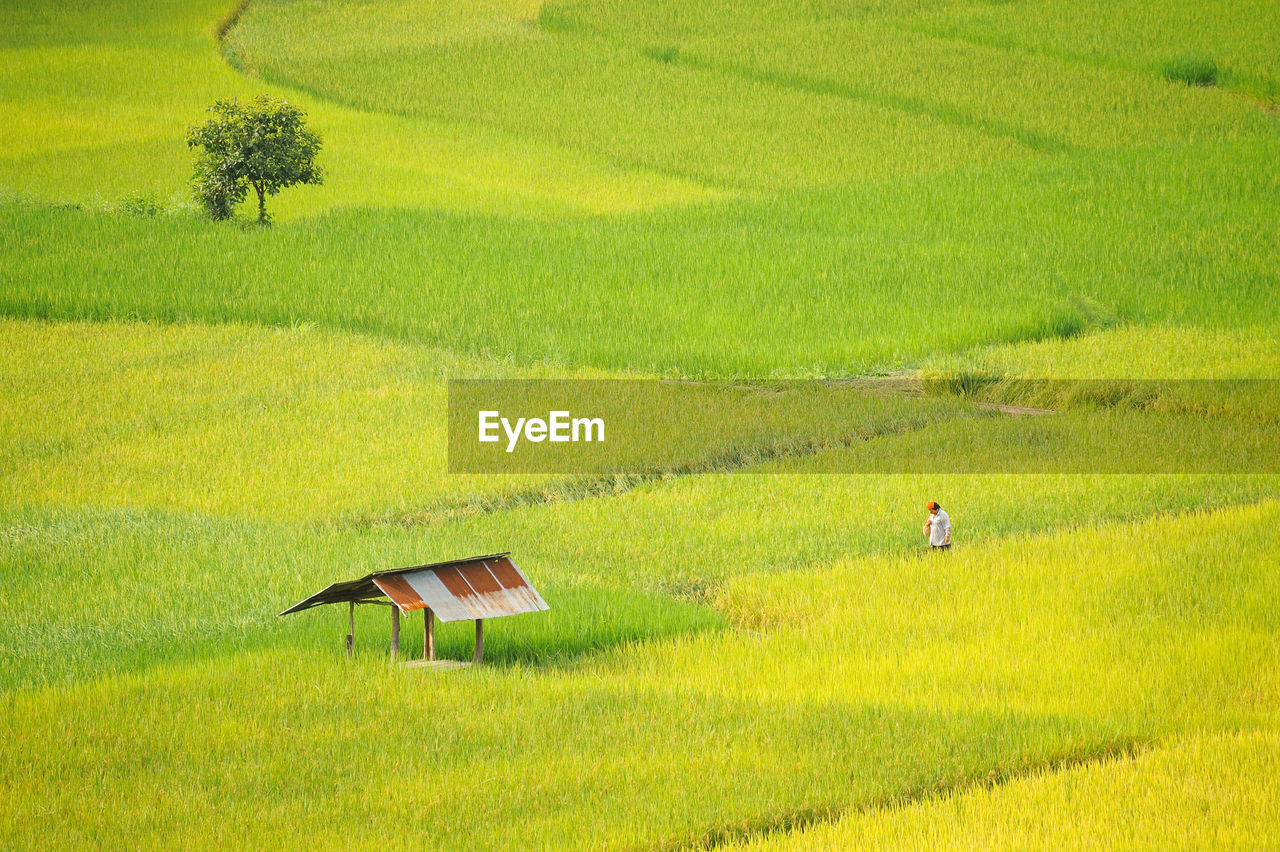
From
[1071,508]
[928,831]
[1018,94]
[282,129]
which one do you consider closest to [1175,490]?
[1071,508]

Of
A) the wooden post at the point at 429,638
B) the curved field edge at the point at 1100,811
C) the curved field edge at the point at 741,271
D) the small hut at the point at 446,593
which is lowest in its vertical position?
the curved field edge at the point at 1100,811

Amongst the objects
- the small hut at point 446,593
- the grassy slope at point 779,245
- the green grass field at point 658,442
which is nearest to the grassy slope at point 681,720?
the green grass field at point 658,442

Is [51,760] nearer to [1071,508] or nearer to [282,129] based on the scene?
[1071,508]

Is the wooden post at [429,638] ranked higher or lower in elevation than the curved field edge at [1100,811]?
higher

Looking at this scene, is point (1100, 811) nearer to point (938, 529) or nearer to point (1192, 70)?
point (938, 529)

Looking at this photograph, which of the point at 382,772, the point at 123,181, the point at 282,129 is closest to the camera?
the point at 382,772

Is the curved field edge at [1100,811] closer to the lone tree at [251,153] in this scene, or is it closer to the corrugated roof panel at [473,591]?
the corrugated roof panel at [473,591]
